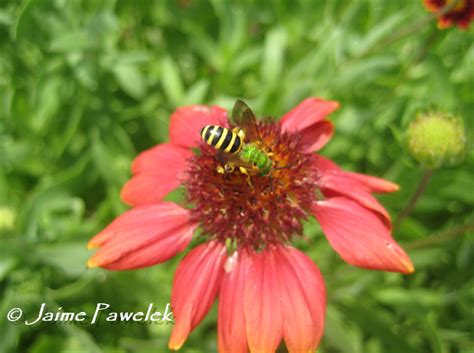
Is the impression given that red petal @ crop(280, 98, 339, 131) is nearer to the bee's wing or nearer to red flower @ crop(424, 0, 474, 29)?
the bee's wing

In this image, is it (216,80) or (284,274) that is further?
(216,80)

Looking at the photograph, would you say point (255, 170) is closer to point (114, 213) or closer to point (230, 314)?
point (230, 314)

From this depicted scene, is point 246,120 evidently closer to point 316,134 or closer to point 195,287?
point 316,134

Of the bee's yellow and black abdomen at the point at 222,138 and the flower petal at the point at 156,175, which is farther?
the flower petal at the point at 156,175

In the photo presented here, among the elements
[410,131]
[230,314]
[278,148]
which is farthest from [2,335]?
[410,131]

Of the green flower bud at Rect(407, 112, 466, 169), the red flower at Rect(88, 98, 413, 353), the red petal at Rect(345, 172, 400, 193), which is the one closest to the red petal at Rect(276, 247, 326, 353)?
the red flower at Rect(88, 98, 413, 353)

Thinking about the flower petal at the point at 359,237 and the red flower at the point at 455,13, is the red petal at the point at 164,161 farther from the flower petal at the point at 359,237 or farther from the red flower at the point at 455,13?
the red flower at the point at 455,13

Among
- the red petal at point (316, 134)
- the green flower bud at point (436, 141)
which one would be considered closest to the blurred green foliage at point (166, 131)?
the green flower bud at point (436, 141)
